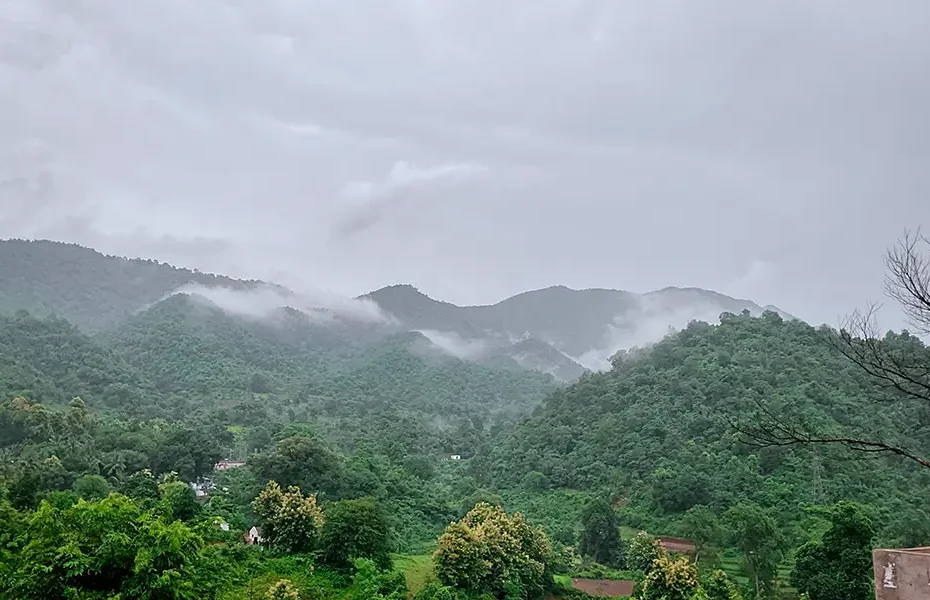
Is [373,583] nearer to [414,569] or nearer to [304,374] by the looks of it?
[414,569]

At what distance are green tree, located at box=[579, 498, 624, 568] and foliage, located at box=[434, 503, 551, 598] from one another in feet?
17.6

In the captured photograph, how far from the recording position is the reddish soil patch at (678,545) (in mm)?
23672

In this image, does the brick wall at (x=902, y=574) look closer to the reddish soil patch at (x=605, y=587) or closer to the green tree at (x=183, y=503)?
the reddish soil patch at (x=605, y=587)

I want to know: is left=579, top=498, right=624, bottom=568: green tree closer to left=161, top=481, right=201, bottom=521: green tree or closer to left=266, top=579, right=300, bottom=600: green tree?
left=161, top=481, right=201, bottom=521: green tree

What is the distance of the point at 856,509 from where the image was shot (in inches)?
662

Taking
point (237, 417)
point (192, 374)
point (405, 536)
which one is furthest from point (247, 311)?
point (405, 536)

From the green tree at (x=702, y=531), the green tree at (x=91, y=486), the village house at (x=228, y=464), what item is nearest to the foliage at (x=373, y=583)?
the green tree at (x=91, y=486)

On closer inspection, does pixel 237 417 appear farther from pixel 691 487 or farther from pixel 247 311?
pixel 247 311

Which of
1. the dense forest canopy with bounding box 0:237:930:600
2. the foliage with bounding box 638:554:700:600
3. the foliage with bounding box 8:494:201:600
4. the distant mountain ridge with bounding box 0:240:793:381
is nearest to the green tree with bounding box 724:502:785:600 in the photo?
the dense forest canopy with bounding box 0:237:930:600

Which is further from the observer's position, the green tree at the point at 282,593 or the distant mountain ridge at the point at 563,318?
the distant mountain ridge at the point at 563,318

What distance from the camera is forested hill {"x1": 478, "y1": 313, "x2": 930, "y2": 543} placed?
2622cm

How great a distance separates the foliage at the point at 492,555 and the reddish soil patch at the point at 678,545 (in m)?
5.87

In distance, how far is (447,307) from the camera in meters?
132

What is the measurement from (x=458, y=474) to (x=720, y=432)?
689 inches
